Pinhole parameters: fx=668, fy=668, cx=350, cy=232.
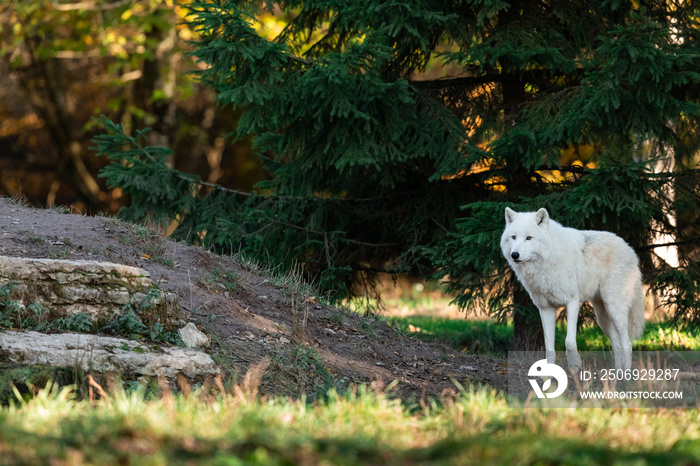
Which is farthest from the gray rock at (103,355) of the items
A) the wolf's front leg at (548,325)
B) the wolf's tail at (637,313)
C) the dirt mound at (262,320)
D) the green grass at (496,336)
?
the wolf's tail at (637,313)

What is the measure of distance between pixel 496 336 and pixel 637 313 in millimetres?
4171

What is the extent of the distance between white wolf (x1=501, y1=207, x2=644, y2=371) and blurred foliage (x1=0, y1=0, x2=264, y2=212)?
11.4 meters

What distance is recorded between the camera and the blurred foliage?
16.3m

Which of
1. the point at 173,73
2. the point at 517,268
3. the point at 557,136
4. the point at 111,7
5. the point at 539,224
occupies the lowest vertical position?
the point at 517,268

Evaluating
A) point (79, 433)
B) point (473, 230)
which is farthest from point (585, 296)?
point (79, 433)

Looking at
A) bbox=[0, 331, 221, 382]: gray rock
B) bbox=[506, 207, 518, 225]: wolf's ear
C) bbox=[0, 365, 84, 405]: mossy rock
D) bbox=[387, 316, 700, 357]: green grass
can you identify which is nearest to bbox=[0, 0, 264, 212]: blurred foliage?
bbox=[387, 316, 700, 357]: green grass

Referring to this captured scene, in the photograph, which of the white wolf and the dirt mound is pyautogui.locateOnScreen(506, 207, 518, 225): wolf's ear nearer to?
the white wolf

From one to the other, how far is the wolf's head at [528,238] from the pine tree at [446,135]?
118 cm

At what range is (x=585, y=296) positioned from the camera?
6.73 metres

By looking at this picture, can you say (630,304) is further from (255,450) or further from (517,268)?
(255,450)

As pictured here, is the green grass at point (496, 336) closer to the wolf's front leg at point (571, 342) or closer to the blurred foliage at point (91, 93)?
the wolf's front leg at point (571, 342)

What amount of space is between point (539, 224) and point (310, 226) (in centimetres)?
416

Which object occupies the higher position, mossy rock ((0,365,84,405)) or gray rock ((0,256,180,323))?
gray rock ((0,256,180,323))

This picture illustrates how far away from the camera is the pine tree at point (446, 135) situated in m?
7.74
